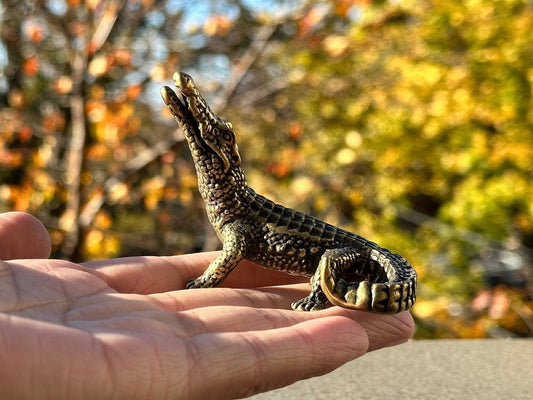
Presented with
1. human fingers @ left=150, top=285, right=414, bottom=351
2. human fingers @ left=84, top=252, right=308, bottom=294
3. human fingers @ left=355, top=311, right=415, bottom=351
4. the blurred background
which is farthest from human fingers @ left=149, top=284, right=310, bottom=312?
the blurred background

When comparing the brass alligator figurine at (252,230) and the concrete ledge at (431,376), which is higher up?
the brass alligator figurine at (252,230)

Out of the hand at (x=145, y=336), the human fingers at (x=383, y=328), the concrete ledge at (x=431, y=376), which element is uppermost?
the hand at (x=145, y=336)

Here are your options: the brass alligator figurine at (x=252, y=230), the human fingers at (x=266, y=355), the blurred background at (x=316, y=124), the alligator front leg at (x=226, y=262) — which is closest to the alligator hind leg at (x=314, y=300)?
the brass alligator figurine at (x=252, y=230)

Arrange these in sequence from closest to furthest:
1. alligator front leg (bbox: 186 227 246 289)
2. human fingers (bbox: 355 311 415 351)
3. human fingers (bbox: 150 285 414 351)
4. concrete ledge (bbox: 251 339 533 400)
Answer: human fingers (bbox: 150 285 414 351) → human fingers (bbox: 355 311 415 351) → alligator front leg (bbox: 186 227 246 289) → concrete ledge (bbox: 251 339 533 400)

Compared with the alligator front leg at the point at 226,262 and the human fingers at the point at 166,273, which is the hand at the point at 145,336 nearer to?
the human fingers at the point at 166,273

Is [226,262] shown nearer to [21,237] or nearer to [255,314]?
[255,314]

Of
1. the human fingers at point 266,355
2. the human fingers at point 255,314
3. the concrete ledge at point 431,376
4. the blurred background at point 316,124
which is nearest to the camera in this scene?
the human fingers at point 266,355

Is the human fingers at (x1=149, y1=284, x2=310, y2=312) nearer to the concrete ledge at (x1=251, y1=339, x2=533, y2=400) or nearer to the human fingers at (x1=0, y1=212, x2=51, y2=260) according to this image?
the concrete ledge at (x1=251, y1=339, x2=533, y2=400)
